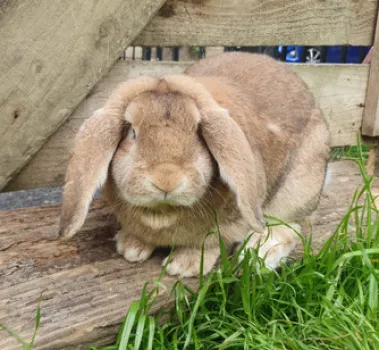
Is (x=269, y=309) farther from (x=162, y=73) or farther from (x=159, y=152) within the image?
(x=162, y=73)

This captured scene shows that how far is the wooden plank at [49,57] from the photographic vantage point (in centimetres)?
244

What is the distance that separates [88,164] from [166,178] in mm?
323

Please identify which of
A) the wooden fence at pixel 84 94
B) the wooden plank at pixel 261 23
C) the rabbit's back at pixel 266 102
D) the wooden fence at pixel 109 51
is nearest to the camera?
the wooden fence at pixel 84 94

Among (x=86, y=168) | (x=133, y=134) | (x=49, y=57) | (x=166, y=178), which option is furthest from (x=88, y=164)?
(x=49, y=57)

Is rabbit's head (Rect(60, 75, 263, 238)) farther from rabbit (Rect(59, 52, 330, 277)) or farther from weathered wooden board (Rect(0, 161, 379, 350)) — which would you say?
weathered wooden board (Rect(0, 161, 379, 350))

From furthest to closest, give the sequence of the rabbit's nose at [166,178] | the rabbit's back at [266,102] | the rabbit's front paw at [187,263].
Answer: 1. the rabbit's back at [266,102]
2. the rabbit's front paw at [187,263]
3. the rabbit's nose at [166,178]

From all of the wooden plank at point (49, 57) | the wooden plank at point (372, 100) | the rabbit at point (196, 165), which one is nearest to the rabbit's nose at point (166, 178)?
the rabbit at point (196, 165)

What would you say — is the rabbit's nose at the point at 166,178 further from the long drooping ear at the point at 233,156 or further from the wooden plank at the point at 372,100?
the wooden plank at the point at 372,100

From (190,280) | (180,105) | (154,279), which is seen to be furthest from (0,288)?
(180,105)

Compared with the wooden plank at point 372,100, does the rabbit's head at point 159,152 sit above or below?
above

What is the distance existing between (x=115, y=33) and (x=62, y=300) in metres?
1.21

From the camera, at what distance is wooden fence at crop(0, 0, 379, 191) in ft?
8.14

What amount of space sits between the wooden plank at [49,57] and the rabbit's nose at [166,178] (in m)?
0.95

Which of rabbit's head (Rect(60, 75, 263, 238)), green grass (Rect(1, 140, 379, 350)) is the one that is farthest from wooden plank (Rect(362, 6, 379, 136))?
rabbit's head (Rect(60, 75, 263, 238))
